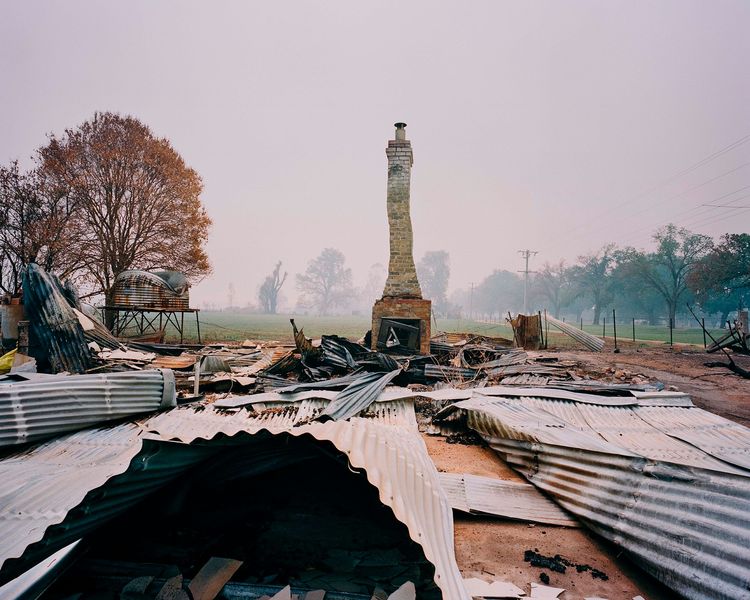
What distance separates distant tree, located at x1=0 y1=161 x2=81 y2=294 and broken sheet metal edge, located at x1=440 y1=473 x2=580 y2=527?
1917 cm

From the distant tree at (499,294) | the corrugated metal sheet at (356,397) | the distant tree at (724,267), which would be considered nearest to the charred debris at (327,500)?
the corrugated metal sheet at (356,397)

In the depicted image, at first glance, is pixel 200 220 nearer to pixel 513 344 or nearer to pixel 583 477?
pixel 513 344

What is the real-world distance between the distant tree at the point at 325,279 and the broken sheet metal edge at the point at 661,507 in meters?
89.9

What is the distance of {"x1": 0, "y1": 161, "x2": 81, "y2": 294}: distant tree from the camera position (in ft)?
51.7

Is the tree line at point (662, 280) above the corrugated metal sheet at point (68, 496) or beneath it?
above

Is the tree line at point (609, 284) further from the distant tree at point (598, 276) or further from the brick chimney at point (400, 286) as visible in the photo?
the brick chimney at point (400, 286)

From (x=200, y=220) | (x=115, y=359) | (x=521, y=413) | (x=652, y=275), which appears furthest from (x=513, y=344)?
(x=652, y=275)

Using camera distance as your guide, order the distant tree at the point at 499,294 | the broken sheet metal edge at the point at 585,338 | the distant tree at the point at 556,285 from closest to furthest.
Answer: the broken sheet metal edge at the point at 585,338 < the distant tree at the point at 556,285 < the distant tree at the point at 499,294

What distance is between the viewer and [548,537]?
2.43 metres

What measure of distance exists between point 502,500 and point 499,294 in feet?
354

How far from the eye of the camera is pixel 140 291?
14664 millimetres

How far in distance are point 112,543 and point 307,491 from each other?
3.66ft

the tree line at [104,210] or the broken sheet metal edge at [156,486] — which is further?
the tree line at [104,210]

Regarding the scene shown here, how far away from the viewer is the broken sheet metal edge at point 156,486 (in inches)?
59.0
